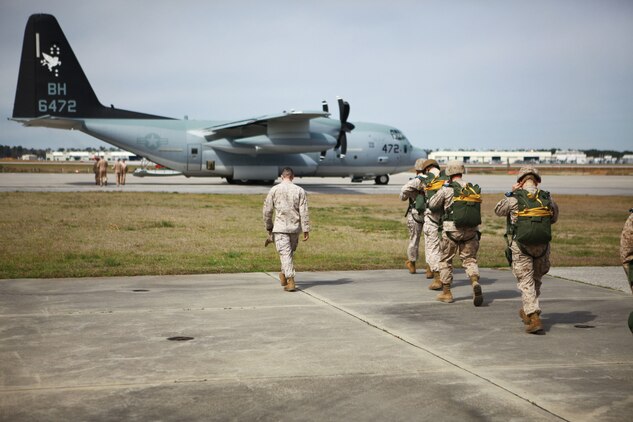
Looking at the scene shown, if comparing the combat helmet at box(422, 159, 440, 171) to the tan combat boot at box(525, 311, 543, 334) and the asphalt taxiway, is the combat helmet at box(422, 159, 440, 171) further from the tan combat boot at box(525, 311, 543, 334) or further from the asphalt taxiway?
the asphalt taxiway

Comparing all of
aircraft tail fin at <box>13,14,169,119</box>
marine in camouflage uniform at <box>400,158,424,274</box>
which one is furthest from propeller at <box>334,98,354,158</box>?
marine in camouflage uniform at <box>400,158,424,274</box>

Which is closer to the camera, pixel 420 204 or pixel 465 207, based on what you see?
pixel 465 207

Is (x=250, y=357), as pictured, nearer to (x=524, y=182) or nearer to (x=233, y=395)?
(x=233, y=395)

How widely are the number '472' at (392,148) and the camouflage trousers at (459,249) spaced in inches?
1466

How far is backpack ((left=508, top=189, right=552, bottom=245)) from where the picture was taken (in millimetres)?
8891

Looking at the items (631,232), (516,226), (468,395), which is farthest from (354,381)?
(516,226)

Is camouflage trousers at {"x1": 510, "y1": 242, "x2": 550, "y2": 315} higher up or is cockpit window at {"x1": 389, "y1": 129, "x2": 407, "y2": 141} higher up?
cockpit window at {"x1": 389, "y1": 129, "x2": 407, "y2": 141}

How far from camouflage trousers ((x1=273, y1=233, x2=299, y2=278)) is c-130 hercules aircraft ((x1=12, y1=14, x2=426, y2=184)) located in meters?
28.7

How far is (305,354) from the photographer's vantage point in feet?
24.9

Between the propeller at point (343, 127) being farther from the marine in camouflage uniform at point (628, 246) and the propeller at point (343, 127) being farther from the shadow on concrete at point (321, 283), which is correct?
the marine in camouflage uniform at point (628, 246)

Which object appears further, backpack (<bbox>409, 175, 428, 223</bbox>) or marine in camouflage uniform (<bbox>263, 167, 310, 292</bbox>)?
backpack (<bbox>409, 175, 428, 223</bbox>)

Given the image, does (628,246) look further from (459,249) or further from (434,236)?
(434,236)

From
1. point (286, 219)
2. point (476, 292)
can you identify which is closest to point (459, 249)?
point (476, 292)

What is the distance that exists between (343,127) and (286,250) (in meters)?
32.8
